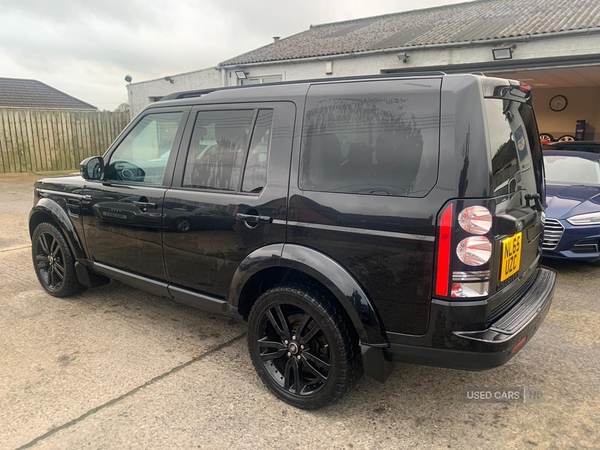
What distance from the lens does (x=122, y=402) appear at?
2.61 metres

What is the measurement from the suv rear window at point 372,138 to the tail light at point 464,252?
0.69 feet

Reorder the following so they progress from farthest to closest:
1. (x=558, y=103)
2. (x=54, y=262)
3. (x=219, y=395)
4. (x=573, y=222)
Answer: (x=558, y=103) < (x=573, y=222) < (x=54, y=262) < (x=219, y=395)

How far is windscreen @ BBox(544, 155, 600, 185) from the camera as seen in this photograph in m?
5.88

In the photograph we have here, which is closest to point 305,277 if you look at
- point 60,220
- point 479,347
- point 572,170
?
point 479,347

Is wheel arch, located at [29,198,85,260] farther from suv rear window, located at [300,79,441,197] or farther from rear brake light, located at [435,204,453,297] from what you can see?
rear brake light, located at [435,204,453,297]

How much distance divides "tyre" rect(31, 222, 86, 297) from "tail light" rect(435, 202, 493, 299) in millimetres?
3374

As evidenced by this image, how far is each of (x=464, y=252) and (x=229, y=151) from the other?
1.61 m

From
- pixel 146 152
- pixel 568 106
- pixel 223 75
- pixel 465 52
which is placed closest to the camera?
pixel 146 152

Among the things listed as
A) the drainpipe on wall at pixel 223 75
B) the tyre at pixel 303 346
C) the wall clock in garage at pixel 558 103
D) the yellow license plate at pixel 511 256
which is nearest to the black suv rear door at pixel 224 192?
the tyre at pixel 303 346

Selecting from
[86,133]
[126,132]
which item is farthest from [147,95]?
[126,132]

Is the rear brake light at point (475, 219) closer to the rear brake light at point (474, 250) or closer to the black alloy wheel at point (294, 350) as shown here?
the rear brake light at point (474, 250)

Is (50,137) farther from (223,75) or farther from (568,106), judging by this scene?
(568,106)

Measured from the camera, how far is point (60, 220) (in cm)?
395

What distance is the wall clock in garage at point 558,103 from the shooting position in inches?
628
